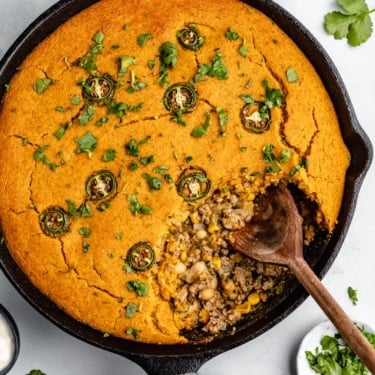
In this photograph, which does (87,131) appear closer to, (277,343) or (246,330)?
(246,330)

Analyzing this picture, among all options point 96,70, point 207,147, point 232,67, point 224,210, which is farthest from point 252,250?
point 96,70

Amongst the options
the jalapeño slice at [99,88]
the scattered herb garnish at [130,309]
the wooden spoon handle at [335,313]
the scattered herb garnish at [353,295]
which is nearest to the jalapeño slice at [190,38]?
the jalapeño slice at [99,88]

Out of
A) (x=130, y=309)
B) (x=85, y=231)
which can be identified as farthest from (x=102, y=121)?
(x=130, y=309)

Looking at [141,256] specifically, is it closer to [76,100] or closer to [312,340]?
[76,100]

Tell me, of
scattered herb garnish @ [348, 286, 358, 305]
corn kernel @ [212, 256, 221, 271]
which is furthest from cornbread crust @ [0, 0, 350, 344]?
scattered herb garnish @ [348, 286, 358, 305]

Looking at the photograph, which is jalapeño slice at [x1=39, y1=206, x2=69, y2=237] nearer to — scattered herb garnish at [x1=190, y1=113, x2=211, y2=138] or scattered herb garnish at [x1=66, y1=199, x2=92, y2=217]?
scattered herb garnish at [x1=66, y1=199, x2=92, y2=217]

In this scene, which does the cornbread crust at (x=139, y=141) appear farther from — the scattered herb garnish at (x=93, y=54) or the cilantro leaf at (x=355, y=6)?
the cilantro leaf at (x=355, y=6)
